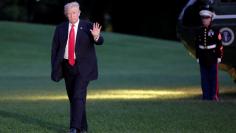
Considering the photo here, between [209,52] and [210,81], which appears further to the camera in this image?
[210,81]

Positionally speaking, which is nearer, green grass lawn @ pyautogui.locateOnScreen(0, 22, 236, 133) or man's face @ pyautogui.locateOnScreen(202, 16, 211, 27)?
green grass lawn @ pyautogui.locateOnScreen(0, 22, 236, 133)

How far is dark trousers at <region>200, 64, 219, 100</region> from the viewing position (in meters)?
17.7

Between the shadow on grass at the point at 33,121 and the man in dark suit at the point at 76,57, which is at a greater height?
the man in dark suit at the point at 76,57

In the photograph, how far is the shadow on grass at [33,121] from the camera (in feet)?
41.2

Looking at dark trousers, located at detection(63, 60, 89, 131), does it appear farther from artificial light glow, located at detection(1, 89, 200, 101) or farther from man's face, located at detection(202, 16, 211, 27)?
artificial light glow, located at detection(1, 89, 200, 101)

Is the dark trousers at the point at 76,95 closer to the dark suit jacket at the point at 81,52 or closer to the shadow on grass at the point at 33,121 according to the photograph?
the dark suit jacket at the point at 81,52

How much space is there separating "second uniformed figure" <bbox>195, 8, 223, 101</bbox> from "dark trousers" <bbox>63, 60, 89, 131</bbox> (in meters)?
6.10

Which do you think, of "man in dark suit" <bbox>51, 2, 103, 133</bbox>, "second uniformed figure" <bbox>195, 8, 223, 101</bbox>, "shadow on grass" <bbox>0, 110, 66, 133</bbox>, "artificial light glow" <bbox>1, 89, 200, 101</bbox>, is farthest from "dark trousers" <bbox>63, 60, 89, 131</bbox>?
"artificial light glow" <bbox>1, 89, 200, 101</bbox>

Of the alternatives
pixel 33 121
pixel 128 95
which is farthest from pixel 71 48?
pixel 128 95

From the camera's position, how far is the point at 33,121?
44.0 ft

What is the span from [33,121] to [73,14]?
7.73ft

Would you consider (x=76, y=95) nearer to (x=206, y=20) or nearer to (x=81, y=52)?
(x=81, y=52)

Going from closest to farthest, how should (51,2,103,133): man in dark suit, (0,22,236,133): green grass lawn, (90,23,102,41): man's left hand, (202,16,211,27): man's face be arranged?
(90,23,102,41): man's left hand
(51,2,103,133): man in dark suit
(0,22,236,133): green grass lawn
(202,16,211,27): man's face

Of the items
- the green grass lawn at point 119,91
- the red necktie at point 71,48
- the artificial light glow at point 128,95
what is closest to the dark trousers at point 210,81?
the green grass lawn at point 119,91
